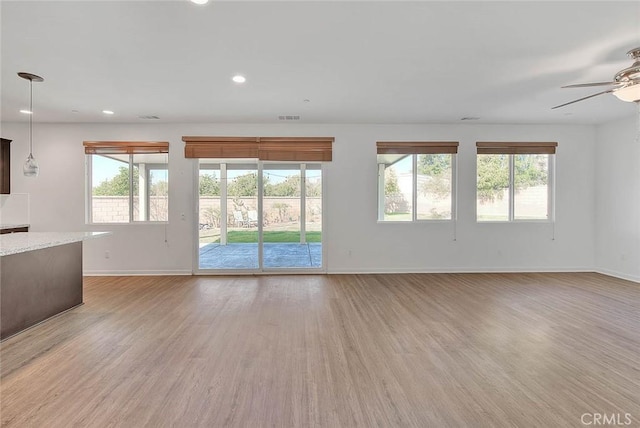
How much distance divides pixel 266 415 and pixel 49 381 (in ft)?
5.59

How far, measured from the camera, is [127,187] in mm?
5676

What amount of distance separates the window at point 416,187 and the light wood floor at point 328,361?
6.21 feet

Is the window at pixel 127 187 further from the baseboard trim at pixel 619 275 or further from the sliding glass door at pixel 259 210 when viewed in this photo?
the baseboard trim at pixel 619 275

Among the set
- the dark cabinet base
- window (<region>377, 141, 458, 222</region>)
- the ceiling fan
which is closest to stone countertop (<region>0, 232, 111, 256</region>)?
the dark cabinet base

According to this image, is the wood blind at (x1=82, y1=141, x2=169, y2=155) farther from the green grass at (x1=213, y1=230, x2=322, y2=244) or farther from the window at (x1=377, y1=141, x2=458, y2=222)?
the window at (x1=377, y1=141, x2=458, y2=222)

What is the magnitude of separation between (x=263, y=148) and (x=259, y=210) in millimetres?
1145

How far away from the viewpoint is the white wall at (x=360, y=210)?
5512 millimetres

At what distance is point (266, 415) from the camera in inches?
74.0

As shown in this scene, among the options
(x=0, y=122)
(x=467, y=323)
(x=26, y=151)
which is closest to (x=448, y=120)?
(x=467, y=323)

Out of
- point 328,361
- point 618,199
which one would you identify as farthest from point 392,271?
point 618,199

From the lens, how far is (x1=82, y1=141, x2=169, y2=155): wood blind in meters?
5.50

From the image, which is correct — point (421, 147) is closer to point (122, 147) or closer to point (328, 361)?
point (328, 361)

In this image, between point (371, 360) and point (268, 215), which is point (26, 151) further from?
point (371, 360)

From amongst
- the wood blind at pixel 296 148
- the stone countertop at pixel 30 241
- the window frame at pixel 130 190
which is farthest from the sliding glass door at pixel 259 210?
the stone countertop at pixel 30 241
